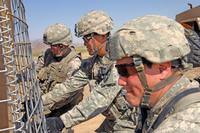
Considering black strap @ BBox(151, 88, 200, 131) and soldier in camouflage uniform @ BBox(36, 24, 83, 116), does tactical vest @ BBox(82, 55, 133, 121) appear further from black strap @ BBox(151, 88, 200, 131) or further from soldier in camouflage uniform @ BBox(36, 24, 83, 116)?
black strap @ BBox(151, 88, 200, 131)

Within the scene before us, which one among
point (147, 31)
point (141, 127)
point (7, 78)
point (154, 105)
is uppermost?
point (147, 31)

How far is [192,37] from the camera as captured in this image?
6.52m

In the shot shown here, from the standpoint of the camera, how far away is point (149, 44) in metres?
2.42

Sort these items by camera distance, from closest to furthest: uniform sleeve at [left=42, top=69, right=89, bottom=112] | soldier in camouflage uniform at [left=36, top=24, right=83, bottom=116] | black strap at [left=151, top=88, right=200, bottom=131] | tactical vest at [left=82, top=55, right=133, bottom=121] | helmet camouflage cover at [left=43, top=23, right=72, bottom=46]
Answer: black strap at [left=151, top=88, right=200, bottom=131], tactical vest at [left=82, top=55, right=133, bottom=121], uniform sleeve at [left=42, top=69, right=89, bottom=112], soldier in camouflage uniform at [left=36, top=24, right=83, bottom=116], helmet camouflage cover at [left=43, top=23, right=72, bottom=46]

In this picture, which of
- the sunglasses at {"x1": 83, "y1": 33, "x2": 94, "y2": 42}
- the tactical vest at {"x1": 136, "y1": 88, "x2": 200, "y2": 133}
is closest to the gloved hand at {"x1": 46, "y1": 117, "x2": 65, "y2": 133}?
the sunglasses at {"x1": 83, "y1": 33, "x2": 94, "y2": 42}

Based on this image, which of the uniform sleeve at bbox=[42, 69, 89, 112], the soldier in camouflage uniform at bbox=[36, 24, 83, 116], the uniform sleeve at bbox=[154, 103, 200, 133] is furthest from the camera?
the soldier in camouflage uniform at bbox=[36, 24, 83, 116]

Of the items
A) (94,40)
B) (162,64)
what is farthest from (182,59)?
(94,40)

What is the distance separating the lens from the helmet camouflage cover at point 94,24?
192 inches

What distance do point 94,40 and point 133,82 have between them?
2.45m

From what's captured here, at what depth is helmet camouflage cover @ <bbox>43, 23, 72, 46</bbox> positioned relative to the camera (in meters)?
6.54

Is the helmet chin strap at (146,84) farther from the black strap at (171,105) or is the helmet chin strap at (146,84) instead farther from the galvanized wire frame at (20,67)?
the galvanized wire frame at (20,67)

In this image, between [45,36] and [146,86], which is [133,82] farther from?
[45,36]

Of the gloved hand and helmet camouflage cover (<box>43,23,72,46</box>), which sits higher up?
helmet camouflage cover (<box>43,23,72,46</box>)

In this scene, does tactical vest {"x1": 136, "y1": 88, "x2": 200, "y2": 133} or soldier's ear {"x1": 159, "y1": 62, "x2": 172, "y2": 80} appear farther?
soldier's ear {"x1": 159, "y1": 62, "x2": 172, "y2": 80}
